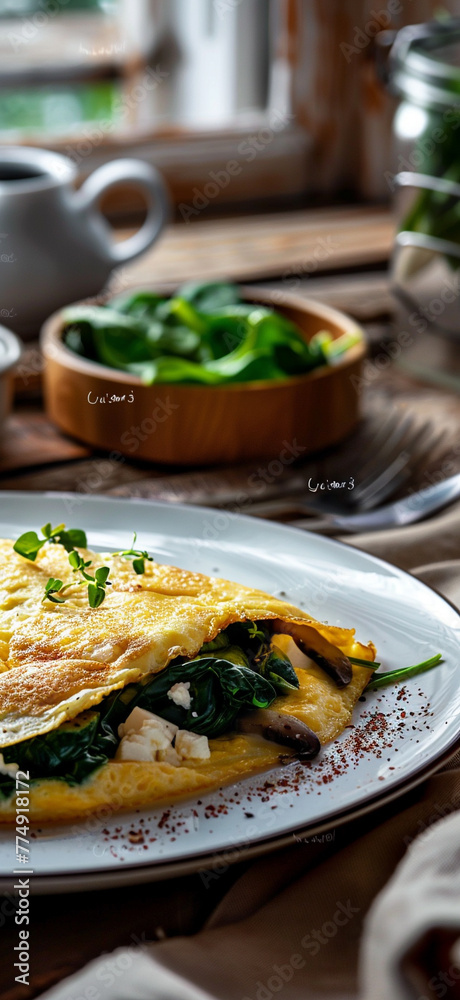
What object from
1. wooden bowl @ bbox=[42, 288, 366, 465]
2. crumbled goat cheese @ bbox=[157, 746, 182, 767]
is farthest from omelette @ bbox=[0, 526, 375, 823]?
wooden bowl @ bbox=[42, 288, 366, 465]

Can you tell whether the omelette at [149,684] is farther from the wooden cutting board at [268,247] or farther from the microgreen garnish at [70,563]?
the wooden cutting board at [268,247]

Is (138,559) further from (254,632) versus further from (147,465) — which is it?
(147,465)

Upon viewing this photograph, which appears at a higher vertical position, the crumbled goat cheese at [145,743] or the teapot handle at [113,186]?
the teapot handle at [113,186]

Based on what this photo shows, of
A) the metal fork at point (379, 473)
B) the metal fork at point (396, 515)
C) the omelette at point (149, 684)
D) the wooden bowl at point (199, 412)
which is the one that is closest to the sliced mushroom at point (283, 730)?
the omelette at point (149, 684)

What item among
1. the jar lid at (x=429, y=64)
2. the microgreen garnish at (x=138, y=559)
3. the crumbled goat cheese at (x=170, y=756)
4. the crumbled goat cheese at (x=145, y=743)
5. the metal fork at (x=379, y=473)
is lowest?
the metal fork at (x=379, y=473)

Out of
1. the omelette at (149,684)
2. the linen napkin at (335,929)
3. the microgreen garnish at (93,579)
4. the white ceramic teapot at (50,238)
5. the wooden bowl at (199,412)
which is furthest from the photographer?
the white ceramic teapot at (50,238)

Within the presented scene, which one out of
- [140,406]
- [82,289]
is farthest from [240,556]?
[82,289]

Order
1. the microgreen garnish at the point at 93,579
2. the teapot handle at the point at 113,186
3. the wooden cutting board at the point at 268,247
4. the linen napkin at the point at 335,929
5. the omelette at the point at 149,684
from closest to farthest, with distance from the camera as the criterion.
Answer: the linen napkin at the point at 335,929
the omelette at the point at 149,684
the microgreen garnish at the point at 93,579
the teapot handle at the point at 113,186
the wooden cutting board at the point at 268,247

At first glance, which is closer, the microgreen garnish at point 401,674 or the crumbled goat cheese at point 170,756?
the crumbled goat cheese at point 170,756
